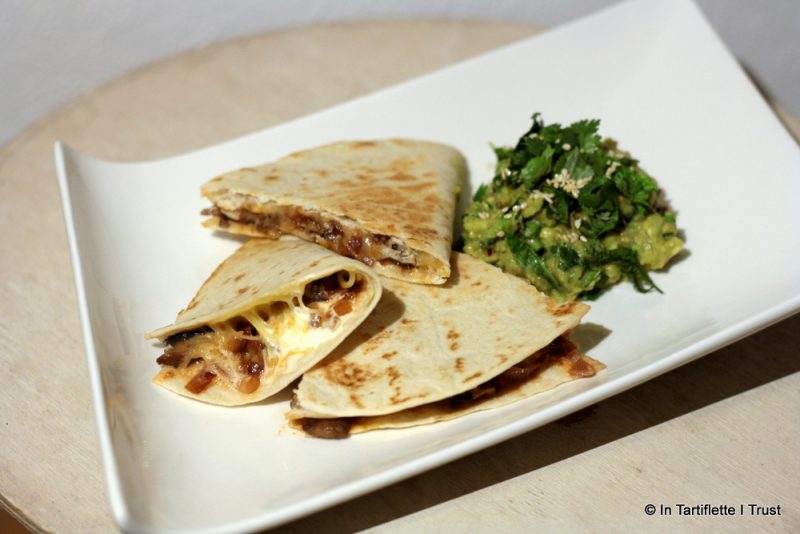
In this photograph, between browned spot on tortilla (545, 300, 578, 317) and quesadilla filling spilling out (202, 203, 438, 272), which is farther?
quesadilla filling spilling out (202, 203, 438, 272)

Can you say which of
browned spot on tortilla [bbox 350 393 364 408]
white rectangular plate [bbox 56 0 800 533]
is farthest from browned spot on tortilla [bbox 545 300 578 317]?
browned spot on tortilla [bbox 350 393 364 408]

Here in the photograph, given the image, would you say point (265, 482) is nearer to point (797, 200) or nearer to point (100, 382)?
point (100, 382)

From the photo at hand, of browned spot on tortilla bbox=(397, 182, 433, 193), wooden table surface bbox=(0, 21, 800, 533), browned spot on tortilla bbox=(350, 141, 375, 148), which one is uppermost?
browned spot on tortilla bbox=(350, 141, 375, 148)

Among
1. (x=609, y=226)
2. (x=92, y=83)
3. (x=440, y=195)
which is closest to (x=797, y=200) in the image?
(x=609, y=226)

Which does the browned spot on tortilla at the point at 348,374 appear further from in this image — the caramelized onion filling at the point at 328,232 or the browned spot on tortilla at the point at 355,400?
the caramelized onion filling at the point at 328,232

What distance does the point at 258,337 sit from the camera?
308cm

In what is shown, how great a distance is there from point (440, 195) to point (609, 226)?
2.34 feet

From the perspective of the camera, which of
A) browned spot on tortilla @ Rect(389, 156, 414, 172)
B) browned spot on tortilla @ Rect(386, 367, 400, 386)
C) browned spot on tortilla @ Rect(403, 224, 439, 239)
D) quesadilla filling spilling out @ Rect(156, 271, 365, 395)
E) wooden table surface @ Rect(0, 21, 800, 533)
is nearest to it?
wooden table surface @ Rect(0, 21, 800, 533)

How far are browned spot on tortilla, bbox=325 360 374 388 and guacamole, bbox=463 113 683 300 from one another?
0.86 metres

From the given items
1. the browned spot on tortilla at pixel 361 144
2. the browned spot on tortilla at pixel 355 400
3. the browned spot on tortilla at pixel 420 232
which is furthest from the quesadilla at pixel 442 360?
the browned spot on tortilla at pixel 361 144

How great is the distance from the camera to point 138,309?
333cm

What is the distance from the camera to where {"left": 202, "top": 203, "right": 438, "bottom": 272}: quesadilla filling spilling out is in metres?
3.42

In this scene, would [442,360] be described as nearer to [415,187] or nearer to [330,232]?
[330,232]

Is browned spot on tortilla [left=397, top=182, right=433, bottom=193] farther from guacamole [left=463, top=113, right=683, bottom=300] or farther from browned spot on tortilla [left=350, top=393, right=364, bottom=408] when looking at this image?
browned spot on tortilla [left=350, top=393, right=364, bottom=408]
